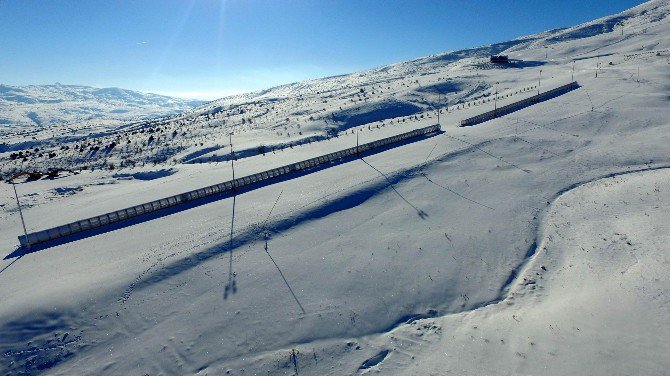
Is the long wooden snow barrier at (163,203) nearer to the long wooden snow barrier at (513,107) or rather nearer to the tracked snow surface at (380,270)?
the tracked snow surface at (380,270)

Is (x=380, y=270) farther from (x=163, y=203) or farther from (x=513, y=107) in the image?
(x=513, y=107)

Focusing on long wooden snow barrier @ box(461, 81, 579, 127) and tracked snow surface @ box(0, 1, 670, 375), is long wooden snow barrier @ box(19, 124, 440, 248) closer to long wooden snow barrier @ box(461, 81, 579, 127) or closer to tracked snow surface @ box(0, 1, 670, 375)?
tracked snow surface @ box(0, 1, 670, 375)

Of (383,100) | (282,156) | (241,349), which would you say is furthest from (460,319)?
(383,100)

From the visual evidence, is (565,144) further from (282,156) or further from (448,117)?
(282,156)

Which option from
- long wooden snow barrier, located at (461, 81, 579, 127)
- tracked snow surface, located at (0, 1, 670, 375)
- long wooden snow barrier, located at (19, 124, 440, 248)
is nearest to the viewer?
tracked snow surface, located at (0, 1, 670, 375)

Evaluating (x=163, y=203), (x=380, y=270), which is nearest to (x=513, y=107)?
(x=380, y=270)

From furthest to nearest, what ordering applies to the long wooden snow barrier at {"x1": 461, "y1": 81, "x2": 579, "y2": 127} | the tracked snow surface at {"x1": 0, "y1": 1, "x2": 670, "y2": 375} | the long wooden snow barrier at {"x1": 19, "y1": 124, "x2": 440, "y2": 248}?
the long wooden snow barrier at {"x1": 461, "y1": 81, "x2": 579, "y2": 127} → the long wooden snow barrier at {"x1": 19, "y1": 124, "x2": 440, "y2": 248} → the tracked snow surface at {"x1": 0, "y1": 1, "x2": 670, "y2": 375}

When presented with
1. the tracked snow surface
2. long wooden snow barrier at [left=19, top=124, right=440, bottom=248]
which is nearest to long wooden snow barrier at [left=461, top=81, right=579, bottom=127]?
the tracked snow surface

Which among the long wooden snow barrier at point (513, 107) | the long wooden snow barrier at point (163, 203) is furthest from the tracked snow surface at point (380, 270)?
the long wooden snow barrier at point (513, 107)
